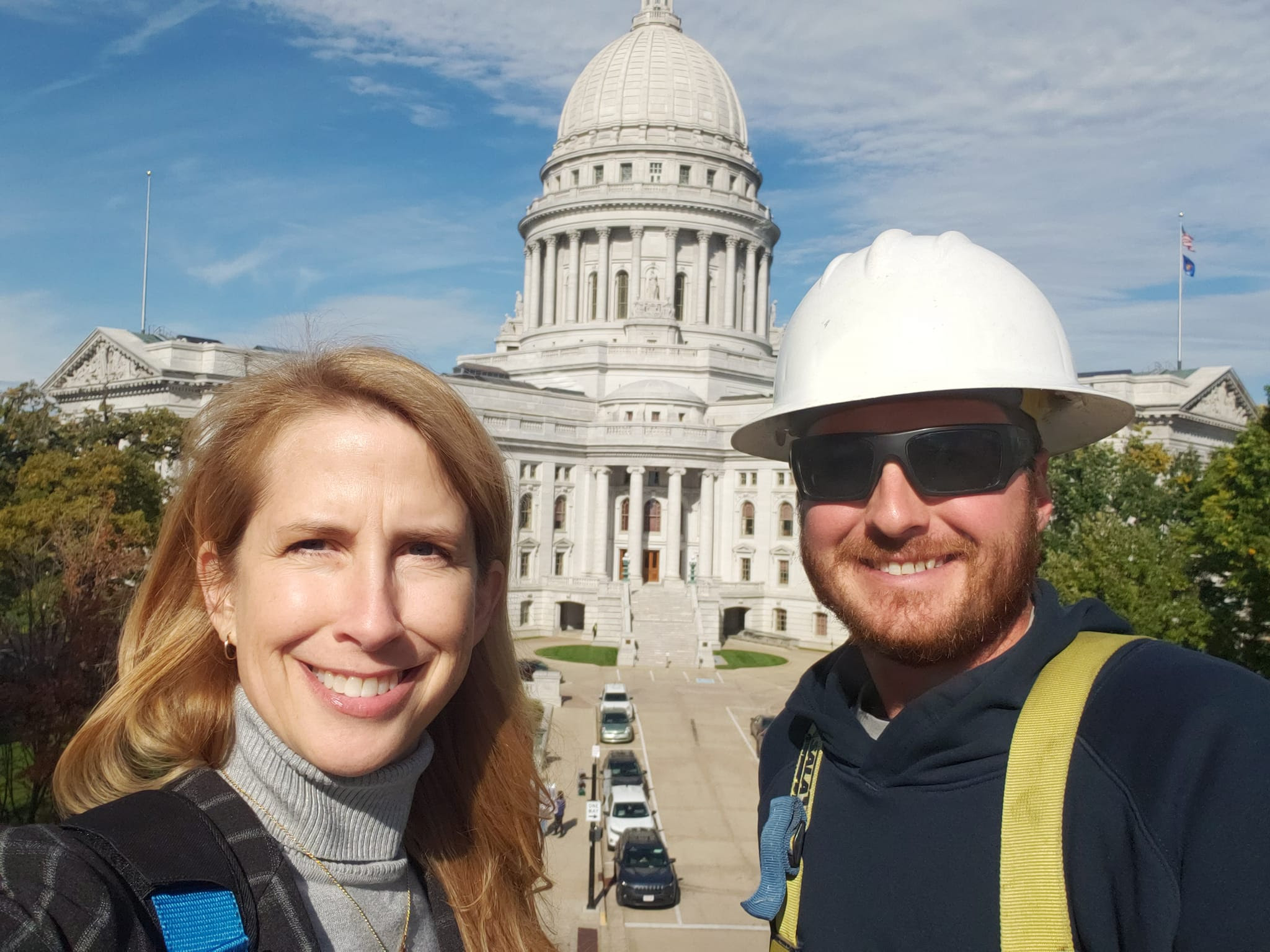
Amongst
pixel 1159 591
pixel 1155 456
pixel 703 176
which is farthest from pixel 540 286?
pixel 1159 591

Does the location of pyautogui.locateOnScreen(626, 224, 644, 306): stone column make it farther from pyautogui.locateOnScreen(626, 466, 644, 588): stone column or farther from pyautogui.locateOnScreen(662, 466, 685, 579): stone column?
pyautogui.locateOnScreen(662, 466, 685, 579): stone column

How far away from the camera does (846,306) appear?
4309 mm

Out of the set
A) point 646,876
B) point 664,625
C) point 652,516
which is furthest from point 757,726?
point 652,516

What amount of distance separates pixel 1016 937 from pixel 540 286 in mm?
78587

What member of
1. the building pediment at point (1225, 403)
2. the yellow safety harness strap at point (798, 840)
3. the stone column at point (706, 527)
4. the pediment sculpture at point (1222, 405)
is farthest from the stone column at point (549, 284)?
the yellow safety harness strap at point (798, 840)

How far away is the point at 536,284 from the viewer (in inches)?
3155

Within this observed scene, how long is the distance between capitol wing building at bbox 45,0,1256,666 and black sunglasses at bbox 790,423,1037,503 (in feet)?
161

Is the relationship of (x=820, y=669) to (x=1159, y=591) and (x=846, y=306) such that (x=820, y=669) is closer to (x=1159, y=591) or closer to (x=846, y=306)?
(x=846, y=306)

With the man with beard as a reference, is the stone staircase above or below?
below

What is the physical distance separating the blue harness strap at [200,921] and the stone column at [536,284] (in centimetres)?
7764

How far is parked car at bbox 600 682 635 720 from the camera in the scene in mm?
37625

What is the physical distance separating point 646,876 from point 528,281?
63.8 m

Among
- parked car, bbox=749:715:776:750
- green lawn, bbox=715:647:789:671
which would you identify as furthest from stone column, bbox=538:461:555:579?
parked car, bbox=749:715:776:750

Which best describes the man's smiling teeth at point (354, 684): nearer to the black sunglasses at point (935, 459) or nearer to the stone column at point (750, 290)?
the black sunglasses at point (935, 459)
